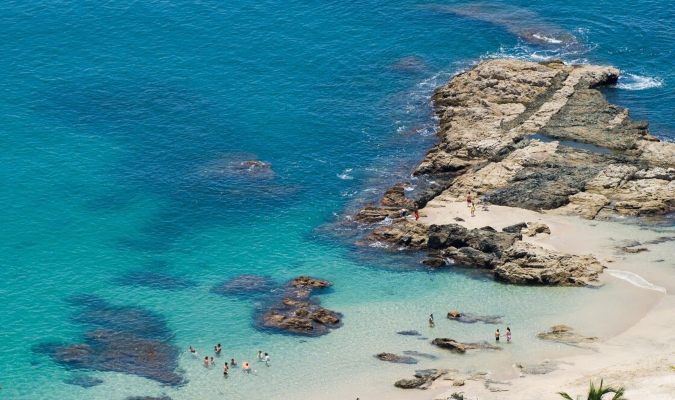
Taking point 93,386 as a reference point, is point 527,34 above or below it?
above

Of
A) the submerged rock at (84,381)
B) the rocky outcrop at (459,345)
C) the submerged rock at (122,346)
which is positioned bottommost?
the submerged rock at (84,381)

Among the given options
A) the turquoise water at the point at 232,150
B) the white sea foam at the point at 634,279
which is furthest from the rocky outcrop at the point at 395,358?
the white sea foam at the point at 634,279

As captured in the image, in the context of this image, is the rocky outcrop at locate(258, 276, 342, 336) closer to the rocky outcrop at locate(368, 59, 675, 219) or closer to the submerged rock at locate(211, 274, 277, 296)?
the submerged rock at locate(211, 274, 277, 296)

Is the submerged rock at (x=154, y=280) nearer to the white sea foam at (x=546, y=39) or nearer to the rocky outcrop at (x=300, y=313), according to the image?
the rocky outcrop at (x=300, y=313)

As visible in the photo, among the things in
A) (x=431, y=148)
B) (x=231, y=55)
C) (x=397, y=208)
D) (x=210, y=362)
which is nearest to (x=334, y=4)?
(x=231, y=55)

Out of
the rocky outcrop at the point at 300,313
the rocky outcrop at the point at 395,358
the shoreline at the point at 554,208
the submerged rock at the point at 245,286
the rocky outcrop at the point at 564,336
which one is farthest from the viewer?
the submerged rock at the point at 245,286

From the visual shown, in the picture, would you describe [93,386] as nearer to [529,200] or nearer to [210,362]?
[210,362]

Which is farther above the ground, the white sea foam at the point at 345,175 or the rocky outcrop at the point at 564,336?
the white sea foam at the point at 345,175
